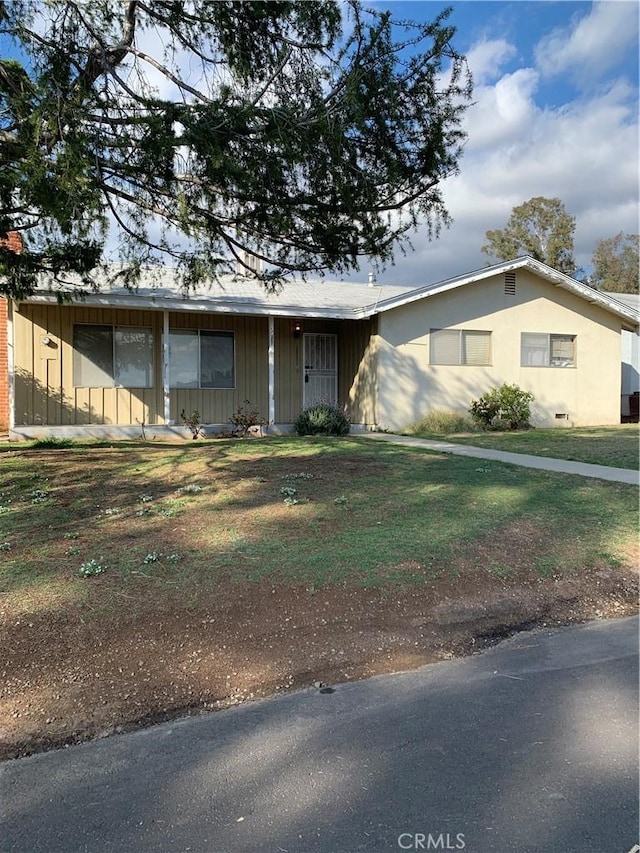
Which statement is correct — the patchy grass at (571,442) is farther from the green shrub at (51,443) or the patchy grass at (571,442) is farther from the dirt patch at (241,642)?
the green shrub at (51,443)

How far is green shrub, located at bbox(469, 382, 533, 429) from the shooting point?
50.9ft

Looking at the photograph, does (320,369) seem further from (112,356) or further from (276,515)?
(276,515)

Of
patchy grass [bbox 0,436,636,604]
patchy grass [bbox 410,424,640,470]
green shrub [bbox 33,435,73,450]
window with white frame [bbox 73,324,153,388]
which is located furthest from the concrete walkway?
green shrub [bbox 33,435,73,450]

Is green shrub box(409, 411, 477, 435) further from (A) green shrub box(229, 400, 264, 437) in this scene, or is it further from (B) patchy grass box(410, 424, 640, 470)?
(A) green shrub box(229, 400, 264, 437)

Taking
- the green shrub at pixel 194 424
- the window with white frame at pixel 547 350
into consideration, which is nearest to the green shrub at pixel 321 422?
the green shrub at pixel 194 424

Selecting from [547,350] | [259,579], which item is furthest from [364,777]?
[547,350]

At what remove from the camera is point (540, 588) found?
4.85 m

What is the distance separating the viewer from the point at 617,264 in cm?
4388

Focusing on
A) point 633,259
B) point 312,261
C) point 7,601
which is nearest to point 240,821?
point 7,601

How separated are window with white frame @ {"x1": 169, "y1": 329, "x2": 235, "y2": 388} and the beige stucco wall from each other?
3.75 metres

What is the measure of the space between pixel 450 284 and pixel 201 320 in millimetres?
6196

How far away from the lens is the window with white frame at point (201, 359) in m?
14.7

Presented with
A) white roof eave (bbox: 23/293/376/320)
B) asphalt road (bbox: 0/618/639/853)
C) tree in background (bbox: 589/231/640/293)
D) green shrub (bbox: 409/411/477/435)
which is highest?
tree in background (bbox: 589/231/640/293)

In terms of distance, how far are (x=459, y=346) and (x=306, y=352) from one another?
3.99m
